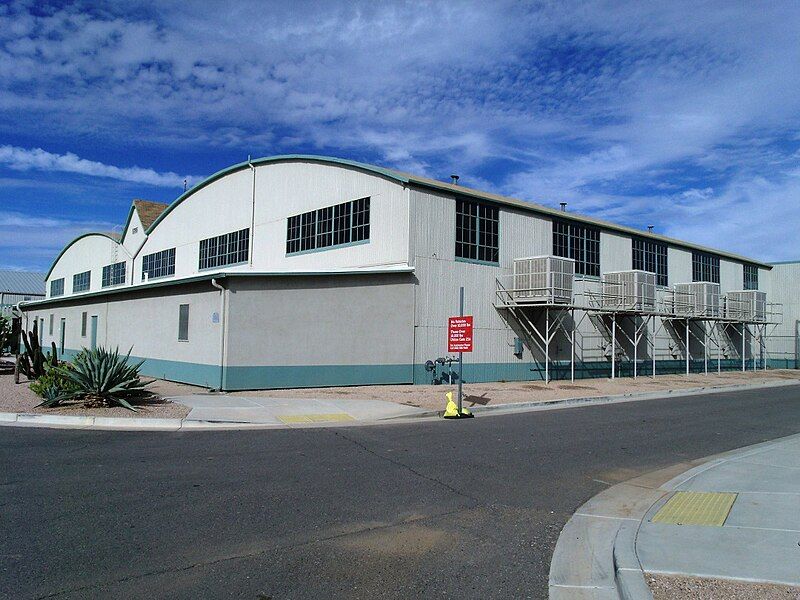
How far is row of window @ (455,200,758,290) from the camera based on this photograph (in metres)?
23.6

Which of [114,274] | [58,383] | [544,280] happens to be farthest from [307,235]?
[114,274]

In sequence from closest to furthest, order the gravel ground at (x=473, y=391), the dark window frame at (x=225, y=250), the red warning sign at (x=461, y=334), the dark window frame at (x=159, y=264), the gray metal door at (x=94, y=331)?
1. the red warning sign at (x=461, y=334)
2. the gravel ground at (x=473, y=391)
3. the dark window frame at (x=225, y=250)
4. the gray metal door at (x=94, y=331)
5. the dark window frame at (x=159, y=264)

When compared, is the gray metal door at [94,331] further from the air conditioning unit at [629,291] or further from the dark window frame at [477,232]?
the air conditioning unit at [629,291]

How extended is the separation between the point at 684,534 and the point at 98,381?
41.3ft

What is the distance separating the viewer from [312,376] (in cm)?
1969

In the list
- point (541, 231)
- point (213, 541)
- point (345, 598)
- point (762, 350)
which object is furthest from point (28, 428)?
point (762, 350)

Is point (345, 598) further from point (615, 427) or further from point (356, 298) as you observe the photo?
point (356, 298)

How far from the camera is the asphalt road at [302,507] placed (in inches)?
193

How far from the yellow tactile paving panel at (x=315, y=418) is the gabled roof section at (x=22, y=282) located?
219 feet

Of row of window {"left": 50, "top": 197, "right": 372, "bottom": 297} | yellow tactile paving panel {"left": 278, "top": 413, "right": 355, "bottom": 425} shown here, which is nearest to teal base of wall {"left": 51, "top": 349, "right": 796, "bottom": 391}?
yellow tactile paving panel {"left": 278, "top": 413, "right": 355, "bottom": 425}

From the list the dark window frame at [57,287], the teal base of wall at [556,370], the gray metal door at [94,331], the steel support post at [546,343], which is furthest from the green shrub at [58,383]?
the dark window frame at [57,287]

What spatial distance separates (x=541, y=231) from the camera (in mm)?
26859

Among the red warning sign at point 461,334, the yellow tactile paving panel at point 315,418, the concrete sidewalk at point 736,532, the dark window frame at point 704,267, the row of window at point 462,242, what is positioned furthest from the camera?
the dark window frame at point 704,267

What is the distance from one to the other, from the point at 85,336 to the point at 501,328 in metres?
21.0
